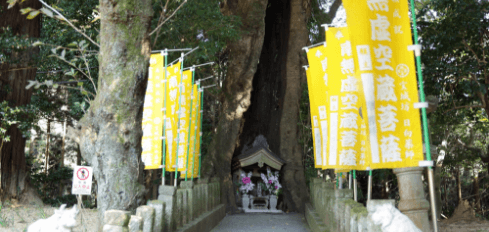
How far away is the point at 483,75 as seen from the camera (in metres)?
11.4

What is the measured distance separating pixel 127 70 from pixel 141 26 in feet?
2.05

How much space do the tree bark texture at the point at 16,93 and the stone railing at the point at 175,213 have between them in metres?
5.51

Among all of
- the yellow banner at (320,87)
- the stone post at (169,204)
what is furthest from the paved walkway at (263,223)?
the stone post at (169,204)

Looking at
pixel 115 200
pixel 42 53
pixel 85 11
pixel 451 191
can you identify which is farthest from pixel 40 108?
pixel 451 191

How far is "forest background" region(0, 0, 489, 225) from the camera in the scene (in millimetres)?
10203

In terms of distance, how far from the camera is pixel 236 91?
43.7ft

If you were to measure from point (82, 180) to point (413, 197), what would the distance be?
4.29 metres

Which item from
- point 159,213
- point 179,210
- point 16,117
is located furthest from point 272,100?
point 159,213

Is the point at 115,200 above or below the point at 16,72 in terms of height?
below

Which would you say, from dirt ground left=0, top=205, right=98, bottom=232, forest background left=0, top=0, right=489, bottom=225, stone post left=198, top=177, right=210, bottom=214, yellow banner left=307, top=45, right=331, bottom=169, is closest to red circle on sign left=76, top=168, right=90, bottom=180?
dirt ground left=0, top=205, right=98, bottom=232

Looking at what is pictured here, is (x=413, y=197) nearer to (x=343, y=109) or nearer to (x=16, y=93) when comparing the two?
(x=343, y=109)

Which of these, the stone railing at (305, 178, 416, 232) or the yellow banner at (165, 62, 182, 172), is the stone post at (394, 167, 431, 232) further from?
the yellow banner at (165, 62, 182, 172)

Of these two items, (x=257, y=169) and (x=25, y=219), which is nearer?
(x=25, y=219)

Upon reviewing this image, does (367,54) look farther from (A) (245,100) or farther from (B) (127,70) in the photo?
(A) (245,100)
